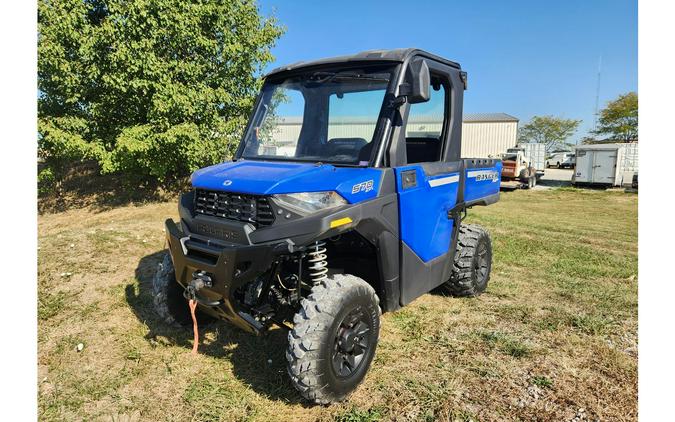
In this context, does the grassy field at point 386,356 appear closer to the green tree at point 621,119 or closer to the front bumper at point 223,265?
the front bumper at point 223,265

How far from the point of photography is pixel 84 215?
12.6m

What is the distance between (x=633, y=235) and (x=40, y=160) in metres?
17.7

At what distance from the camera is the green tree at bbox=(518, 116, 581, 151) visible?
52.3 metres

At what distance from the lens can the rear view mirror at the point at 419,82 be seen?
3068 mm

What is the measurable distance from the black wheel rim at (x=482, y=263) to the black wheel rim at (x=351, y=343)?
2.38 meters

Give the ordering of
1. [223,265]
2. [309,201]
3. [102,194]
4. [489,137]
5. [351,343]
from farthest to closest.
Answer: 1. [489,137]
2. [102,194]
3. [351,343]
4. [309,201]
5. [223,265]

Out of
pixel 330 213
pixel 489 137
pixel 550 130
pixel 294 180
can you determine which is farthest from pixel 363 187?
pixel 550 130

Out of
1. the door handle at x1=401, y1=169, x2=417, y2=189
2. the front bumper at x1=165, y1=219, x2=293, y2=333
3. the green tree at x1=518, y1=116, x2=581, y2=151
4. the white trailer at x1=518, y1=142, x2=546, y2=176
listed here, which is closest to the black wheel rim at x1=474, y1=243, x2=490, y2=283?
the door handle at x1=401, y1=169, x2=417, y2=189

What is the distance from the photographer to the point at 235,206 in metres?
3.07

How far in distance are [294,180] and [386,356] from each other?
1.90 metres

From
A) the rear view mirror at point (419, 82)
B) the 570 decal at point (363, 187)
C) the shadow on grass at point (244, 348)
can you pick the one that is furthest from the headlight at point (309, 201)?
the shadow on grass at point (244, 348)

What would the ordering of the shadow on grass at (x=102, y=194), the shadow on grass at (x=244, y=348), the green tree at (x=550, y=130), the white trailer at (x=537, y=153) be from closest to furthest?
1. the shadow on grass at (x=244, y=348)
2. the shadow on grass at (x=102, y=194)
3. the white trailer at (x=537, y=153)
4. the green tree at (x=550, y=130)

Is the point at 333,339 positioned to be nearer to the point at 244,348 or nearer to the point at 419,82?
the point at 244,348

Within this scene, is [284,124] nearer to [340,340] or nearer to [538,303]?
[340,340]
